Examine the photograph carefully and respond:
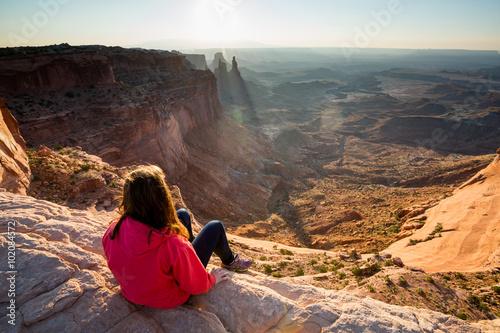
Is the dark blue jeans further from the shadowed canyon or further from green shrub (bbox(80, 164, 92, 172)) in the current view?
green shrub (bbox(80, 164, 92, 172))

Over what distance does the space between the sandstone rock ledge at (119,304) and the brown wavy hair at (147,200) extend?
3.39 feet

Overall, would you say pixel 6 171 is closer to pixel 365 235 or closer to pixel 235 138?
pixel 365 235

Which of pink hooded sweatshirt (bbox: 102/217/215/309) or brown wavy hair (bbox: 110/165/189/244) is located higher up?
brown wavy hair (bbox: 110/165/189/244)

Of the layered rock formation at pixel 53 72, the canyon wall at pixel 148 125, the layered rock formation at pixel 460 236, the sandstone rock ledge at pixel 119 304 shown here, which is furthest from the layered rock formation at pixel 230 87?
the sandstone rock ledge at pixel 119 304

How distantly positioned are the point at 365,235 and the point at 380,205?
7630 mm

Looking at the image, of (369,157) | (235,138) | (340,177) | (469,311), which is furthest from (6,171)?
(369,157)

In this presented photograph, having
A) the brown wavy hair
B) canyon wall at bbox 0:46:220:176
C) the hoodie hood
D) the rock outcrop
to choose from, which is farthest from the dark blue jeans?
canyon wall at bbox 0:46:220:176

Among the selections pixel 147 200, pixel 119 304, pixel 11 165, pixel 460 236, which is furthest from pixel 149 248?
pixel 460 236

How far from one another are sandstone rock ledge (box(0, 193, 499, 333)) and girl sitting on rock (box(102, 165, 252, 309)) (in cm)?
29

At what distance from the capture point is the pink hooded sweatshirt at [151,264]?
2.75 meters

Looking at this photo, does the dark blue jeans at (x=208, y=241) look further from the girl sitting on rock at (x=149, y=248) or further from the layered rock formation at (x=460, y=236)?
the layered rock formation at (x=460, y=236)

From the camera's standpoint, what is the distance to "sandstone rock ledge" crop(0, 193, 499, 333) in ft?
9.34

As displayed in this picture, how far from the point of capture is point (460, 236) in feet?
35.6

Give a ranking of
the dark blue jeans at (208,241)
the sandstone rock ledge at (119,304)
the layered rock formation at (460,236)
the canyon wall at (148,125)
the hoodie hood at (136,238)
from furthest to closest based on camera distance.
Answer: the canyon wall at (148,125)
the layered rock formation at (460,236)
the dark blue jeans at (208,241)
the sandstone rock ledge at (119,304)
the hoodie hood at (136,238)
